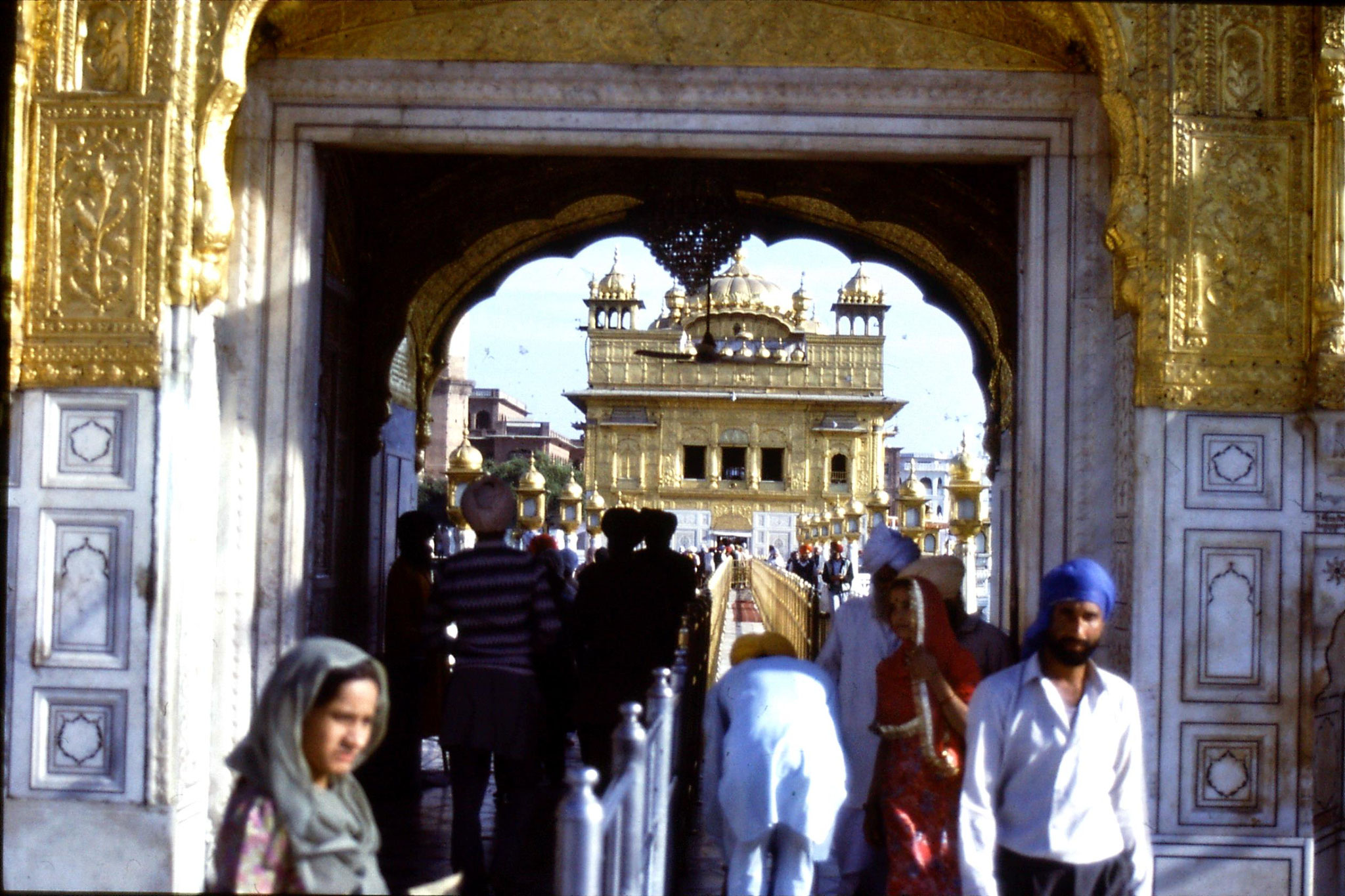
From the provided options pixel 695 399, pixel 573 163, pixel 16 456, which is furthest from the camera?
pixel 695 399

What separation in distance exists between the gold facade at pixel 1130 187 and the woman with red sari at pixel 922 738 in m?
2.13

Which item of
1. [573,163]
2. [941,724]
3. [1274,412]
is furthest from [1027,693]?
[573,163]

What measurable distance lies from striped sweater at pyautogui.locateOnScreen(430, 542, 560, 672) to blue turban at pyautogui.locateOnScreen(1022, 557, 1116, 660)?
2329mm

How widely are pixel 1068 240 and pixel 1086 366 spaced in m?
0.60

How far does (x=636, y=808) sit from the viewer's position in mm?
3982

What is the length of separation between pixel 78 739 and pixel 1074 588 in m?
4.33

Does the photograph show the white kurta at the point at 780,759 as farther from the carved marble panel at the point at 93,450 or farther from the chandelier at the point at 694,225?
the chandelier at the point at 694,225

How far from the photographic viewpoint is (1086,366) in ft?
22.5

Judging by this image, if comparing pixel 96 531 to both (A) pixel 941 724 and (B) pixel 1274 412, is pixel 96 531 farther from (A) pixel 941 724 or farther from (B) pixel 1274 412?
(B) pixel 1274 412

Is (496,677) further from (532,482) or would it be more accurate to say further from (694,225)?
(532,482)

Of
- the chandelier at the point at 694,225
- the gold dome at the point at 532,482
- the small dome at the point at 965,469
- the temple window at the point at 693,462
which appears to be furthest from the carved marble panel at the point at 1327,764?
the temple window at the point at 693,462

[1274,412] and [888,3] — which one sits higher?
[888,3]

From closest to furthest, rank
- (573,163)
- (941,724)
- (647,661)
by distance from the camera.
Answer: (941,724), (647,661), (573,163)

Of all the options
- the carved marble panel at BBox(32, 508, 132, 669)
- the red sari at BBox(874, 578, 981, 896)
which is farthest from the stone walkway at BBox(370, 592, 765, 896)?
the red sari at BBox(874, 578, 981, 896)
